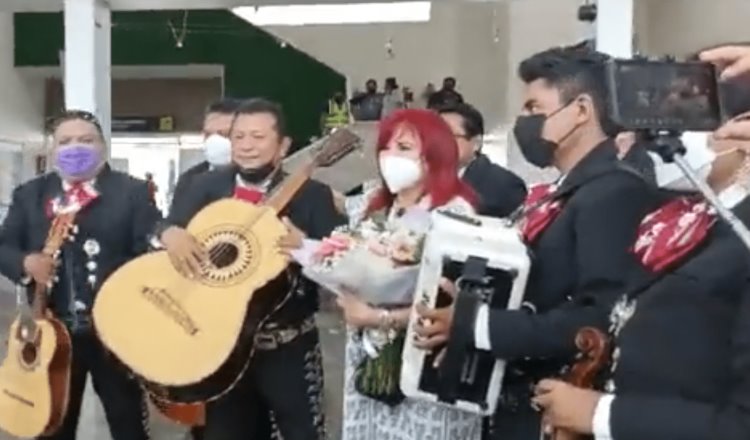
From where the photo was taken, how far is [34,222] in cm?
386

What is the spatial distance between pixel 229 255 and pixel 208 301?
14 centimetres

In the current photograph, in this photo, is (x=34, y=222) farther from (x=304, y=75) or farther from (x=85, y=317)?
(x=304, y=75)

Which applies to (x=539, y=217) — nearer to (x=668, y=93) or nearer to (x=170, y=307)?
(x=668, y=93)

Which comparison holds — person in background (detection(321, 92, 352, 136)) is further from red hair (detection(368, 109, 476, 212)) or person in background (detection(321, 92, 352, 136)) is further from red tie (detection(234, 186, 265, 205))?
red hair (detection(368, 109, 476, 212))

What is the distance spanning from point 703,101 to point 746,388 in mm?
375

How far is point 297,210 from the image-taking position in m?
3.48

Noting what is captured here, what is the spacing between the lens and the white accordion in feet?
7.68

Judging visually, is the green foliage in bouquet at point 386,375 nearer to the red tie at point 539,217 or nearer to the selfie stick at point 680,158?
the red tie at point 539,217

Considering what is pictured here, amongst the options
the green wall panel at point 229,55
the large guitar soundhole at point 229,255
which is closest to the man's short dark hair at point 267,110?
the large guitar soundhole at point 229,255

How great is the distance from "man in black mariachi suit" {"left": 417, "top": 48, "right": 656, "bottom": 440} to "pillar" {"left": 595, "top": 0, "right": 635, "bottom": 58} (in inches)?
133

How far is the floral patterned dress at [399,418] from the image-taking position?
2.77m

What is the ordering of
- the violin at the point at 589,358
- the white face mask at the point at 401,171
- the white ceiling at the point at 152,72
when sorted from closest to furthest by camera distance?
the violin at the point at 589,358
the white face mask at the point at 401,171
the white ceiling at the point at 152,72

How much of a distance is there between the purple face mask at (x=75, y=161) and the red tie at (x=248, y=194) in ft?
1.86

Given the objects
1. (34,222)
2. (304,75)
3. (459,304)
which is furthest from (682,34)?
(304,75)
